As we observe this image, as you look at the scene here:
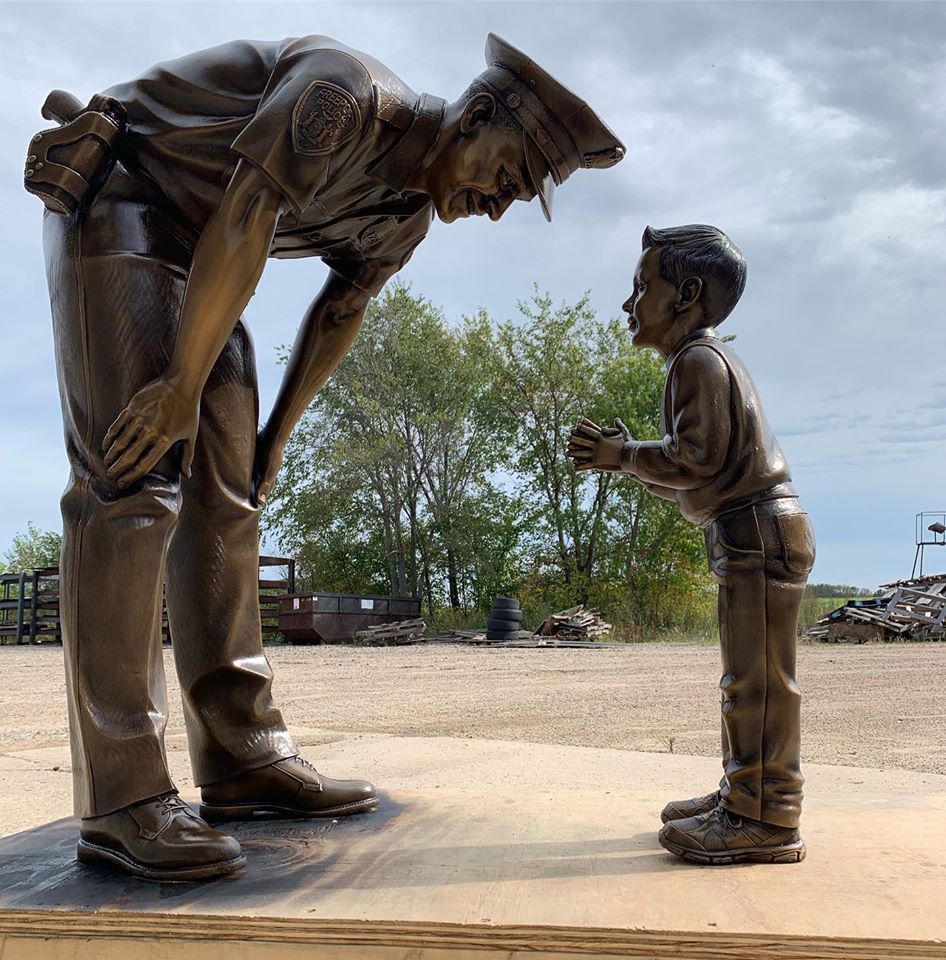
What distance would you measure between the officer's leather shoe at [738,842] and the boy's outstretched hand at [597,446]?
0.75 metres

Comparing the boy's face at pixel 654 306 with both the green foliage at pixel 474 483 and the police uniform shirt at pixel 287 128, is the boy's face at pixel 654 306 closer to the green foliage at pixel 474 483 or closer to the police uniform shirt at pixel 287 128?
the police uniform shirt at pixel 287 128

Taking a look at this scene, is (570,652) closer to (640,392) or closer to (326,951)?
(640,392)

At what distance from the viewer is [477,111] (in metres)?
2.16

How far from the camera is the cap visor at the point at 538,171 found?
215cm

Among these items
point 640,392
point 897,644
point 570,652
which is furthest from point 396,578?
point 897,644

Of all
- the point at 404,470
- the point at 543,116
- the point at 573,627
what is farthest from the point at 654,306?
the point at 404,470

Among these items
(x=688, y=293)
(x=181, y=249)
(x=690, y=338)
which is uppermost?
(x=181, y=249)

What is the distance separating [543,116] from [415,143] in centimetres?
29

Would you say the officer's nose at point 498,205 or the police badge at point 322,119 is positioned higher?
the police badge at point 322,119

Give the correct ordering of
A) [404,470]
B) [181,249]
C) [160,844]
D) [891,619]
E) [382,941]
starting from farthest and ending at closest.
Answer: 1. [404,470]
2. [891,619]
3. [181,249]
4. [160,844]
5. [382,941]

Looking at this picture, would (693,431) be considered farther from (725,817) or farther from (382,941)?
(382,941)

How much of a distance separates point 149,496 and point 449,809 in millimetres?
1121

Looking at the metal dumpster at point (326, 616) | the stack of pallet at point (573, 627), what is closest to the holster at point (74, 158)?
the metal dumpster at point (326, 616)

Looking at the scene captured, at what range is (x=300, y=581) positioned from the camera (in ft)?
91.3
